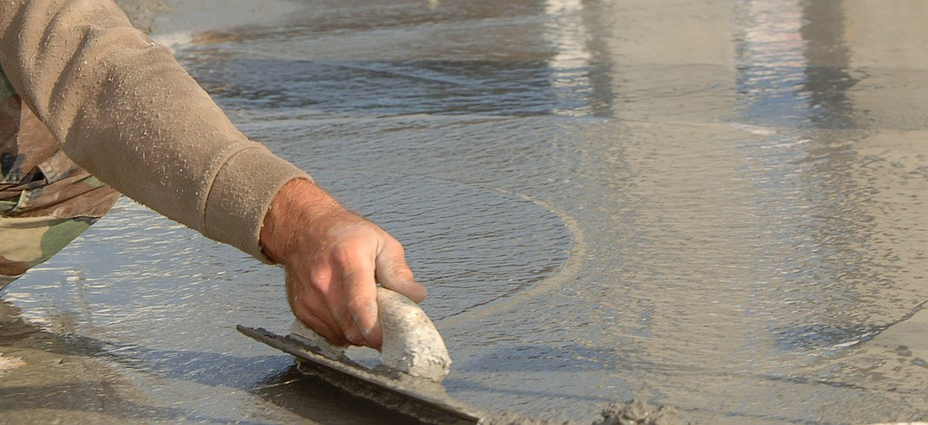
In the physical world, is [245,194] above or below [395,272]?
above

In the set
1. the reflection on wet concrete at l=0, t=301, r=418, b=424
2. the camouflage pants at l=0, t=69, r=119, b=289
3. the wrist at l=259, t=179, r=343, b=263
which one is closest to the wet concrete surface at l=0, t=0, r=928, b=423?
the reflection on wet concrete at l=0, t=301, r=418, b=424

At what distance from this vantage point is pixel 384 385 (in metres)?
1.93

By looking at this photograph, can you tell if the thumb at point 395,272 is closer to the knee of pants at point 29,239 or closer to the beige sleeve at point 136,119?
the beige sleeve at point 136,119

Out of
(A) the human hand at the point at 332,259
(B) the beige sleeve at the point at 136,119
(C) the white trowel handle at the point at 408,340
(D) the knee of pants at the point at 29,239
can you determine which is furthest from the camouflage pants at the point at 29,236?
(C) the white trowel handle at the point at 408,340

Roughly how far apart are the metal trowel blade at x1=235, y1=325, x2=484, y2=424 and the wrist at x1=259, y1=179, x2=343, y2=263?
10.1 inches

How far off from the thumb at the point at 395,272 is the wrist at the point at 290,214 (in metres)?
0.10

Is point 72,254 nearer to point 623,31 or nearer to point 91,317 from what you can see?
point 91,317

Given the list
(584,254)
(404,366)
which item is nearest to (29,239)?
(404,366)

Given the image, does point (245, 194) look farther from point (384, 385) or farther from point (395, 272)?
point (384, 385)

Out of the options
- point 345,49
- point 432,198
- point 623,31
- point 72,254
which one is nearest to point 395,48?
point 345,49

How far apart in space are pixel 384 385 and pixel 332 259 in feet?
0.85

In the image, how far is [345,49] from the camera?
693 centimetres

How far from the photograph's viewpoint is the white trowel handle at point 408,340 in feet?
6.11

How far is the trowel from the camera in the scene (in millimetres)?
1856
